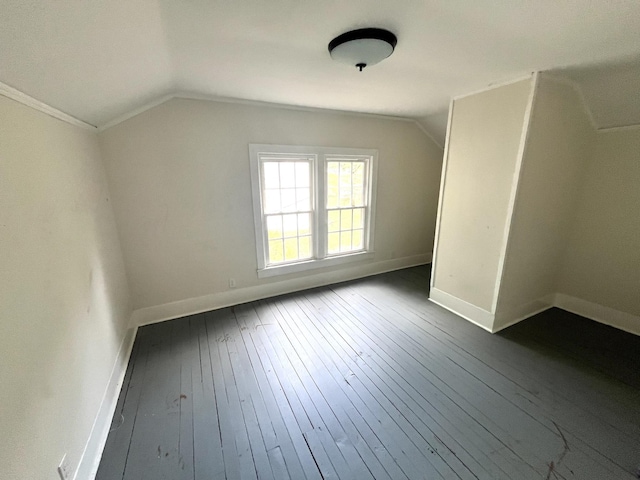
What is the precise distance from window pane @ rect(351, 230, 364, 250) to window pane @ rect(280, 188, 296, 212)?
1095 mm

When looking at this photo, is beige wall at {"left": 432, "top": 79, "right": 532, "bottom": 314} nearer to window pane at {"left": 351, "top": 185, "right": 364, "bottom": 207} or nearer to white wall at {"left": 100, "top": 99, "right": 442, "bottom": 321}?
window pane at {"left": 351, "top": 185, "right": 364, "bottom": 207}

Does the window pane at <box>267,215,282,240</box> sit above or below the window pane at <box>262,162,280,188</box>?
below

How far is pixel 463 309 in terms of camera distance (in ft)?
9.48

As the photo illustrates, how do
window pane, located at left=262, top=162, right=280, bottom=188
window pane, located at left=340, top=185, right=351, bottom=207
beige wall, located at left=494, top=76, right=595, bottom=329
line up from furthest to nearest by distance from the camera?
window pane, located at left=340, top=185, right=351, bottom=207
window pane, located at left=262, top=162, right=280, bottom=188
beige wall, located at left=494, top=76, right=595, bottom=329

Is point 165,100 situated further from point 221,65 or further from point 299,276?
point 299,276

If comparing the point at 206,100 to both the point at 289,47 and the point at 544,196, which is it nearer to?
the point at 289,47

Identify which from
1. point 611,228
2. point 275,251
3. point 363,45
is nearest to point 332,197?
point 275,251

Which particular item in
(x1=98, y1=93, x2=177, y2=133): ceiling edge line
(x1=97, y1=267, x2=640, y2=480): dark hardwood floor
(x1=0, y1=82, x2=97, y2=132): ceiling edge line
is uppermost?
(x1=98, y1=93, x2=177, y2=133): ceiling edge line

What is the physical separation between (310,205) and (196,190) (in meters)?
1.40

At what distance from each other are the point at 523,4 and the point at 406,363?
7.82 feet

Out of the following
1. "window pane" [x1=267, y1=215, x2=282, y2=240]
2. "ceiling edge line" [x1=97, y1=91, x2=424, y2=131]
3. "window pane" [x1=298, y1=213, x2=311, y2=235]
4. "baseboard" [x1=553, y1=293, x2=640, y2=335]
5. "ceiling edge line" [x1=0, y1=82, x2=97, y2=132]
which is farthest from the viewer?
"window pane" [x1=298, y1=213, x2=311, y2=235]

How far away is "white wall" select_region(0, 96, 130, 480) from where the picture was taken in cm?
97

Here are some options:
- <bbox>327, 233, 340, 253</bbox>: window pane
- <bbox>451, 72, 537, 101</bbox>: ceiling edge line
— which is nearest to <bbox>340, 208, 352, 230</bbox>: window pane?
<bbox>327, 233, 340, 253</bbox>: window pane

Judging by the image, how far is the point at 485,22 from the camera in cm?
130
